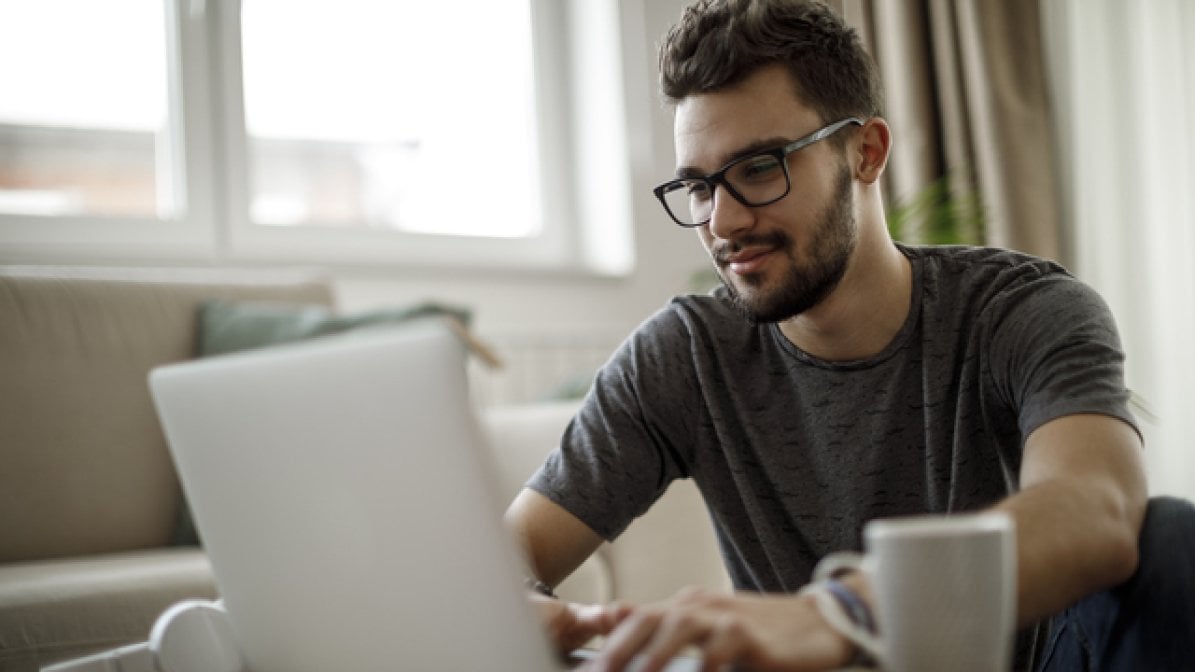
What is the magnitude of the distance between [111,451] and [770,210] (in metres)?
1.39

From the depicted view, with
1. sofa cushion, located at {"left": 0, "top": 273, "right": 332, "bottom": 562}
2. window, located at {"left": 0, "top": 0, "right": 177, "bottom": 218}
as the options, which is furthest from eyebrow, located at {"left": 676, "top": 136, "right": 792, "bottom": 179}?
window, located at {"left": 0, "top": 0, "right": 177, "bottom": 218}

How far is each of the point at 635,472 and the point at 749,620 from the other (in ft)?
2.15

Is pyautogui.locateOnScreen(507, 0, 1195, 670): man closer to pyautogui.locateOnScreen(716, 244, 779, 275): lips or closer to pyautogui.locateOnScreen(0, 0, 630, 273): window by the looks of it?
pyautogui.locateOnScreen(716, 244, 779, 275): lips

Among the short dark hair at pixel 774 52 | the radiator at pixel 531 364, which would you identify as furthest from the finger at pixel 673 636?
the radiator at pixel 531 364

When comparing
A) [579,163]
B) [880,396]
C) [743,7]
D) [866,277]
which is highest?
[579,163]

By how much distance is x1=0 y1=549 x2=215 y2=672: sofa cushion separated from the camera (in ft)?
4.97

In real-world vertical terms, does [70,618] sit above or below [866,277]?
below

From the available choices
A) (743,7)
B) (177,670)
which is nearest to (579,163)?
(743,7)

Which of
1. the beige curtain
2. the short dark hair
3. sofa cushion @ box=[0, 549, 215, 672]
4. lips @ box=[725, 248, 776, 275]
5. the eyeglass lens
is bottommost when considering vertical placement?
sofa cushion @ box=[0, 549, 215, 672]

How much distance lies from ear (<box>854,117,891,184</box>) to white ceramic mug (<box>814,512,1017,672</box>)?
0.86 metres

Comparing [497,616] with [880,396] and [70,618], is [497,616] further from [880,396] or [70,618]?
[70,618]

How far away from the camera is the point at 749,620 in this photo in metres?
0.68

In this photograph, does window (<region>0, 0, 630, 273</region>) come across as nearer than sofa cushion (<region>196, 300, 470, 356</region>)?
No

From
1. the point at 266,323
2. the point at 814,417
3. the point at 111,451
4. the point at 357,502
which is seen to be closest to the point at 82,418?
the point at 111,451
